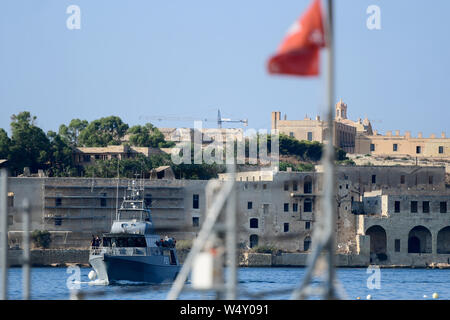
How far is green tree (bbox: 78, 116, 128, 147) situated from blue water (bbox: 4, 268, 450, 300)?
2069 inches

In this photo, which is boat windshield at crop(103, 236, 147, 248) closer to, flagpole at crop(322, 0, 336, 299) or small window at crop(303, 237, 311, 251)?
small window at crop(303, 237, 311, 251)

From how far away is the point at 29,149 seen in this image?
97.2 metres

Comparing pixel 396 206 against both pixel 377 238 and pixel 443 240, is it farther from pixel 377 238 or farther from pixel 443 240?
pixel 443 240

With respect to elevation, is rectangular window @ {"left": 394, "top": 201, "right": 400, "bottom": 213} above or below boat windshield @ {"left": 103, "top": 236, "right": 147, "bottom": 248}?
above

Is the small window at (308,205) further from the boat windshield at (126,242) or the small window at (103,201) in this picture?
the boat windshield at (126,242)

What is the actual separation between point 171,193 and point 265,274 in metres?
21.1

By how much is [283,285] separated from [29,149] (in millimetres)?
49681

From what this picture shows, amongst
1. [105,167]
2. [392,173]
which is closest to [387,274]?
[392,173]

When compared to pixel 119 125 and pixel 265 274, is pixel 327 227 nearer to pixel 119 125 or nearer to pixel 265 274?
pixel 265 274

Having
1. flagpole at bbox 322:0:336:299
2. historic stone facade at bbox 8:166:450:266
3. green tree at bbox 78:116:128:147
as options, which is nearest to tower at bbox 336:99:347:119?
green tree at bbox 78:116:128:147

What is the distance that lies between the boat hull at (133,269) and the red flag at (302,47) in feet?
126

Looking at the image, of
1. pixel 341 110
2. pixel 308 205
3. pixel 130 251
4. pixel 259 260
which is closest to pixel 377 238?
pixel 308 205

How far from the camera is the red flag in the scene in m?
11.3

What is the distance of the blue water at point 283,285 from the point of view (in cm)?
3988
